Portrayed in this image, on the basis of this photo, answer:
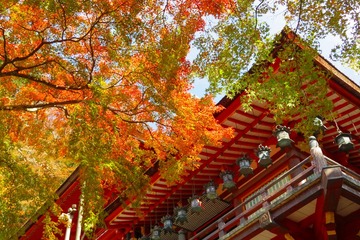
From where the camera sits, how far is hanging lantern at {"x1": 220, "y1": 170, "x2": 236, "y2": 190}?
460 inches

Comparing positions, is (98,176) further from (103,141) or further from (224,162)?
(224,162)

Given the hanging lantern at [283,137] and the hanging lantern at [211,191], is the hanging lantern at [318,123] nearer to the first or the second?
the hanging lantern at [283,137]

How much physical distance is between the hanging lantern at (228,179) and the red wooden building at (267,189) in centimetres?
3

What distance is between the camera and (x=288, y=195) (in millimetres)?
9250

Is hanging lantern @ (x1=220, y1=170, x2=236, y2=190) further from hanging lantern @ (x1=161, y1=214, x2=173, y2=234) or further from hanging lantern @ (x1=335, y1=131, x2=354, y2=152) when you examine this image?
hanging lantern @ (x1=335, y1=131, x2=354, y2=152)

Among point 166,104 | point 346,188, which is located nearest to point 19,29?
point 166,104

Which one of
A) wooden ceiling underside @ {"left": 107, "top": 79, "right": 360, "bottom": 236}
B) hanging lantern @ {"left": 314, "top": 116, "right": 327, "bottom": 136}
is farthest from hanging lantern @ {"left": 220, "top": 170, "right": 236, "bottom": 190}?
hanging lantern @ {"left": 314, "top": 116, "right": 327, "bottom": 136}

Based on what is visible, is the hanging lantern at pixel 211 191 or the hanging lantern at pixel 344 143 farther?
the hanging lantern at pixel 211 191

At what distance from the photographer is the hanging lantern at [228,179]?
11.7 metres

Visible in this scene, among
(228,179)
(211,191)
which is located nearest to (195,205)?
(211,191)

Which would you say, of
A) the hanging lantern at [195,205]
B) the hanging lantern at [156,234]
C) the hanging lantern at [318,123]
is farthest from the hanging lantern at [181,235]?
the hanging lantern at [318,123]

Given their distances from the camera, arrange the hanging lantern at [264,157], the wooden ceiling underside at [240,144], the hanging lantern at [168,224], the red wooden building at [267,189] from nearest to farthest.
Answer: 1. the red wooden building at [267,189]
2. the hanging lantern at [264,157]
3. the wooden ceiling underside at [240,144]
4. the hanging lantern at [168,224]

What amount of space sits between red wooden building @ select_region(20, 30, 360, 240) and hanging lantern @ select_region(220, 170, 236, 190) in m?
0.03

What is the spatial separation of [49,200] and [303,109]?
5.55 meters
